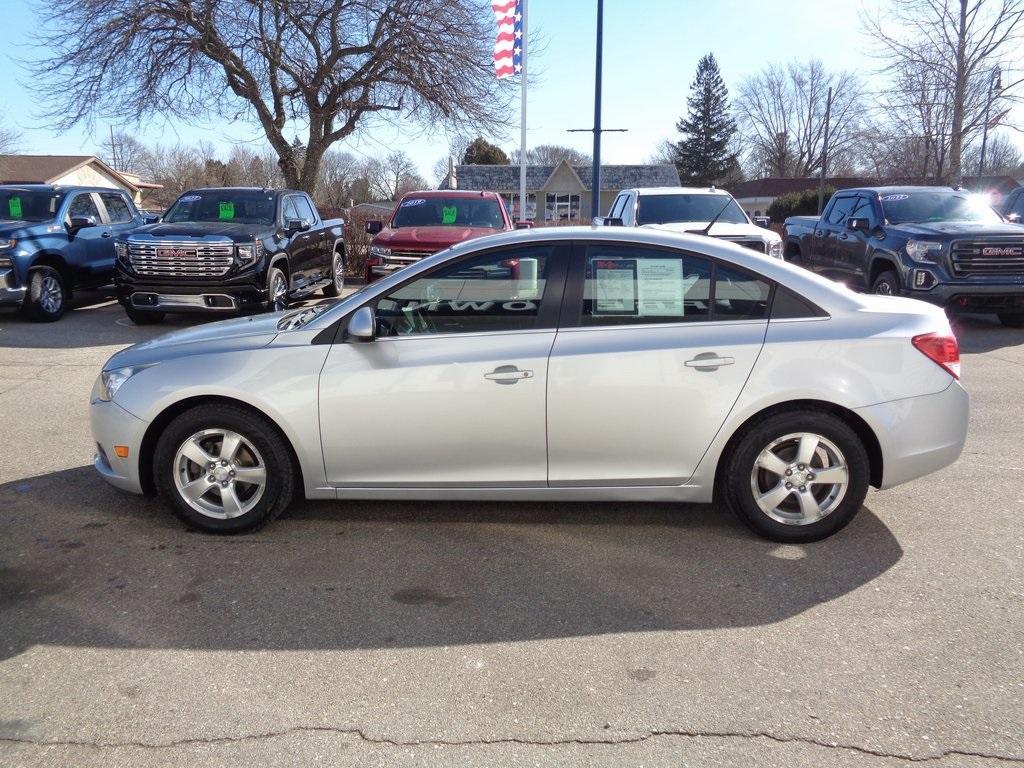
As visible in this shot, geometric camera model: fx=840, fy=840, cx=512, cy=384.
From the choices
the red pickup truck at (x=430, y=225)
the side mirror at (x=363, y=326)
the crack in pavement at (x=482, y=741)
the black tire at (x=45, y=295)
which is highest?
the red pickup truck at (x=430, y=225)

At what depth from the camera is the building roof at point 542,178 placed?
56.5 m

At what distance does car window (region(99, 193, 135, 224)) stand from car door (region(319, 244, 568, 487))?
11.2 metres

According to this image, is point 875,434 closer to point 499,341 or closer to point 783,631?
point 783,631

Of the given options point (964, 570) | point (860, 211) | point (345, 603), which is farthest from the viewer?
point (860, 211)

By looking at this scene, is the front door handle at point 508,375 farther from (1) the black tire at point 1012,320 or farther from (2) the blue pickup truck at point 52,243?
(1) the black tire at point 1012,320

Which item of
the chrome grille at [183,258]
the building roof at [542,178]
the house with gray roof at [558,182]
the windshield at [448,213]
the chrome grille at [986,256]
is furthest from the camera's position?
the house with gray roof at [558,182]

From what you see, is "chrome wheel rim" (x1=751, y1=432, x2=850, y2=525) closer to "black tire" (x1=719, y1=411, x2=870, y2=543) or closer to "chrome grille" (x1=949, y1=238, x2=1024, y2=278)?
"black tire" (x1=719, y1=411, x2=870, y2=543)

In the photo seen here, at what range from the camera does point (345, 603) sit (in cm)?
376

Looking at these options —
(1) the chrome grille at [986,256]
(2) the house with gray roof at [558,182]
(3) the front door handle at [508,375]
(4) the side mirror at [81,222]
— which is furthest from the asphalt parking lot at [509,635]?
(2) the house with gray roof at [558,182]

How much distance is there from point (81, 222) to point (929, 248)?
39.7 feet

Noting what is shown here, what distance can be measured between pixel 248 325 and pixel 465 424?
1.48m

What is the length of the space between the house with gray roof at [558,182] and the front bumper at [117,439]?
172 ft

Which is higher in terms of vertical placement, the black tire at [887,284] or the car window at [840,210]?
the car window at [840,210]

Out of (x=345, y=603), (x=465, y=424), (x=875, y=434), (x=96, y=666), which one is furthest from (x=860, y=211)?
(x=96, y=666)
